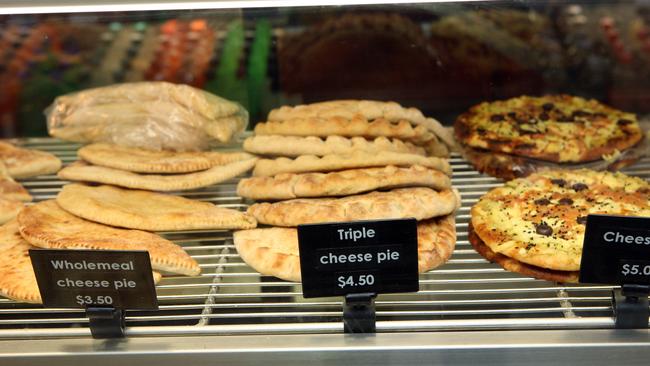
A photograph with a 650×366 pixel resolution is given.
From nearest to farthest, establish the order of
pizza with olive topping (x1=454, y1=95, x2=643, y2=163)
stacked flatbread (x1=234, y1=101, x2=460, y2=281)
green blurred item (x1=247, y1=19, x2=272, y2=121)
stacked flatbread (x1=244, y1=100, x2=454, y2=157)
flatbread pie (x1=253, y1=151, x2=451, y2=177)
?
stacked flatbread (x1=234, y1=101, x2=460, y2=281) < flatbread pie (x1=253, y1=151, x2=451, y2=177) < stacked flatbread (x1=244, y1=100, x2=454, y2=157) < pizza with olive topping (x1=454, y1=95, x2=643, y2=163) < green blurred item (x1=247, y1=19, x2=272, y2=121)

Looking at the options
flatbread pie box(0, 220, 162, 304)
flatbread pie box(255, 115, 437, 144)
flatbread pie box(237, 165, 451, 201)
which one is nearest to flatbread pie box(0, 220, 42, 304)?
flatbread pie box(0, 220, 162, 304)

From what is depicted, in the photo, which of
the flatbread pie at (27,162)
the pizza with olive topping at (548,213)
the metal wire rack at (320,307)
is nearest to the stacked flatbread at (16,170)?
the flatbread pie at (27,162)

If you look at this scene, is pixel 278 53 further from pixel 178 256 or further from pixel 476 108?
pixel 178 256

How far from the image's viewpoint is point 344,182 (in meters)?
1.74

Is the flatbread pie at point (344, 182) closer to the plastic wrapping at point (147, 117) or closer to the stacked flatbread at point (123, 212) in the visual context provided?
the stacked flatbread at point (123, 212)

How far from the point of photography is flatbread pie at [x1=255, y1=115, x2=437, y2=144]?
1.98 m

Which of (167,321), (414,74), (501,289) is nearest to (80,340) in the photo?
(167,321)

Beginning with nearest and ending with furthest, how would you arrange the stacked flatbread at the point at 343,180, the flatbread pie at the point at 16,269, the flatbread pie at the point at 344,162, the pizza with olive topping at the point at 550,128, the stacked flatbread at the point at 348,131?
the flatbread pie at the point at 16,269
the stacked flatbread at the point at 343,180
the flatbread pie at the point at 344,162
the stacked flatbread at the point at 348,131
the pizza with olive topping at the point at 550,128

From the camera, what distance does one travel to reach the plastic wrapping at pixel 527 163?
2.06 metres

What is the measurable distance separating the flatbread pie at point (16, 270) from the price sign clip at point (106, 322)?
0.36 feet

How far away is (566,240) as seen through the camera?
165 cm

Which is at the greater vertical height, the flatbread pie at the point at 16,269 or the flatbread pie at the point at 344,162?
the flatbread pie at the point at 344,162

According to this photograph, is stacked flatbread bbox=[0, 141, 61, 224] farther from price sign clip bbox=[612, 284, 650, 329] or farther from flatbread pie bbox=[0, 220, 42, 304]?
price sign clip bbox=[612, 284, 650, 329]

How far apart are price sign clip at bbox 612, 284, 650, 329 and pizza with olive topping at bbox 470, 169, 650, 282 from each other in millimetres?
166
